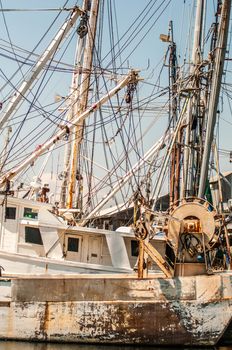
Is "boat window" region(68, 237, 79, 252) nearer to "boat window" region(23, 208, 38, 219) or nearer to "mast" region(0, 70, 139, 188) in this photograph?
"boat window" region(23, 208, 38, 219)

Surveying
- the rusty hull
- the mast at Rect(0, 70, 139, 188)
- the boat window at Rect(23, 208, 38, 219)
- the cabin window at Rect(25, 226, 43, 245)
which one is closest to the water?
the rusty hull

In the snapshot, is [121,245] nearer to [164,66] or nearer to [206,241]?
[206,241]

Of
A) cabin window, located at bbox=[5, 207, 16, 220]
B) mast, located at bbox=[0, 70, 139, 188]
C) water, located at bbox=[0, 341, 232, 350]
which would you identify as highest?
mast, located at bbox=[0, 70, 139, 188]

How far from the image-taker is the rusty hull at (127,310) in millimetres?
12992

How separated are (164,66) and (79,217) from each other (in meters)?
11.9

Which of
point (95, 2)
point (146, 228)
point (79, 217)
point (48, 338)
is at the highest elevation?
point (95, 2)

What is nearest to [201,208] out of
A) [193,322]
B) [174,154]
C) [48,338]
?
[193,322]

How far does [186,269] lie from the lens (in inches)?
532

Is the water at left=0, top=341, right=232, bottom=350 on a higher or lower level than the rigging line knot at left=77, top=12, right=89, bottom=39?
lower

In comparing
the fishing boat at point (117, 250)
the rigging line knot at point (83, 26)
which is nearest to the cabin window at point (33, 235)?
the fishing boat at point (117, 250)

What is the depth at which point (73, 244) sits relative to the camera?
712 inches

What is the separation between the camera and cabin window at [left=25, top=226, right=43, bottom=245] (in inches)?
699

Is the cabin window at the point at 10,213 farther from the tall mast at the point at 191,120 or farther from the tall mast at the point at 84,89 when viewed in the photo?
the tall mast at the point at 191,120

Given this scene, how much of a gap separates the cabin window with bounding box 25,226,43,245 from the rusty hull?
173 inches
